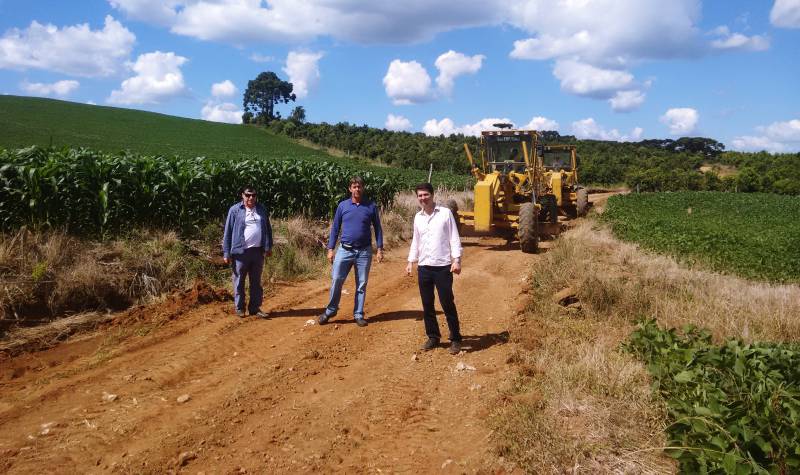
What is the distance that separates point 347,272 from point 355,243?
42 centimetres

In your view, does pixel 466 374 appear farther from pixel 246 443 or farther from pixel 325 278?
pixel 325 278

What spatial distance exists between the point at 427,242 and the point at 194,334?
308cm

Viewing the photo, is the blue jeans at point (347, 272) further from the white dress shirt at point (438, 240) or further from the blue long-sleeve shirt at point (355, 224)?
the white dress shirt at point (438, 240)

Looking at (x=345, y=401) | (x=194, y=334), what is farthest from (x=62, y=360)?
(x=345, y=401)

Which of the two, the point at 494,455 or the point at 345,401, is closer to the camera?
the point at 494,455

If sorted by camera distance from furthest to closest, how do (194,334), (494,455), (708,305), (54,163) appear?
(54,163) → (708,305) → (194,334) → (494,455)

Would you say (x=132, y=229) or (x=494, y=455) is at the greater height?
(x=132, y=229)

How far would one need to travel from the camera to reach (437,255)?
6082 millimetres

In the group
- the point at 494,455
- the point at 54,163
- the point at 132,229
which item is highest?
the point at 54,163

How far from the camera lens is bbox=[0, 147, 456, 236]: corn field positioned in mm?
8094

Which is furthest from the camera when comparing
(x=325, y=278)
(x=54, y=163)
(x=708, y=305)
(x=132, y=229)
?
(x=325, y=278)

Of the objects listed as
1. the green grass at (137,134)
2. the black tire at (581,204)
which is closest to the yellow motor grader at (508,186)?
the black tire at (581,204)

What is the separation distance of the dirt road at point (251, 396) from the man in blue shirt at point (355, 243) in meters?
0.30

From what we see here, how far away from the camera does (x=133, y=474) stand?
368cm
